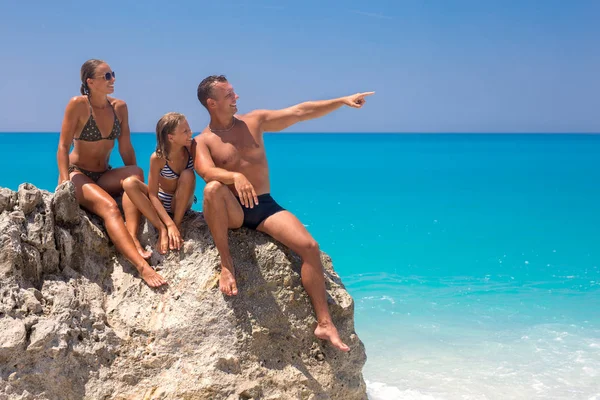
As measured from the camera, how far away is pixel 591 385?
21.7ft

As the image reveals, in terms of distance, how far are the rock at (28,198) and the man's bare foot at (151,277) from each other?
2.66 feet

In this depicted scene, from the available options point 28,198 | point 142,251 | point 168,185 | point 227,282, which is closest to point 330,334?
point 227,282

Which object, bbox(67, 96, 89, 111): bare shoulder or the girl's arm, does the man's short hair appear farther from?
bbox(67, 96, 89, 111): bare shoulder

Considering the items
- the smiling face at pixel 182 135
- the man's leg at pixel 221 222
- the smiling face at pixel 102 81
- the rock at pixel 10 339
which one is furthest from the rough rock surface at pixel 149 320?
the smiling face at pixel 102 81

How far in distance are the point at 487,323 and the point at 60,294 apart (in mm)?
6013

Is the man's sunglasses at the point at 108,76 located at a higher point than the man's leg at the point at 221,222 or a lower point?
higher

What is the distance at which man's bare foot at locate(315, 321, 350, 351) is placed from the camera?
437 cm

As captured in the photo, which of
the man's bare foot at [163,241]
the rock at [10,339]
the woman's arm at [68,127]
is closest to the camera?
the rock at [10,339]

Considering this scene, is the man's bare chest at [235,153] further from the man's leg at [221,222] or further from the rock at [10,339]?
the rock at [10,339]

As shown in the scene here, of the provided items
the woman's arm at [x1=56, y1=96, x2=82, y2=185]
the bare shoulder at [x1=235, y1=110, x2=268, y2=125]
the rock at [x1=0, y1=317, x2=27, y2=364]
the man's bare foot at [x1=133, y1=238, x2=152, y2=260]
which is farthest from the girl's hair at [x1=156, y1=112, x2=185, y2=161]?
the rock at [x1=0, y1=317, x2=27, y2=364]

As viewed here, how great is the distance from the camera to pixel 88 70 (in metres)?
4.97

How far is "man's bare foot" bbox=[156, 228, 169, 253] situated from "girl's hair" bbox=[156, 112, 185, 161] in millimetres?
507

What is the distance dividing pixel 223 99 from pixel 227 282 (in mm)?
1292

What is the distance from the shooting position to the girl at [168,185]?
464cm
